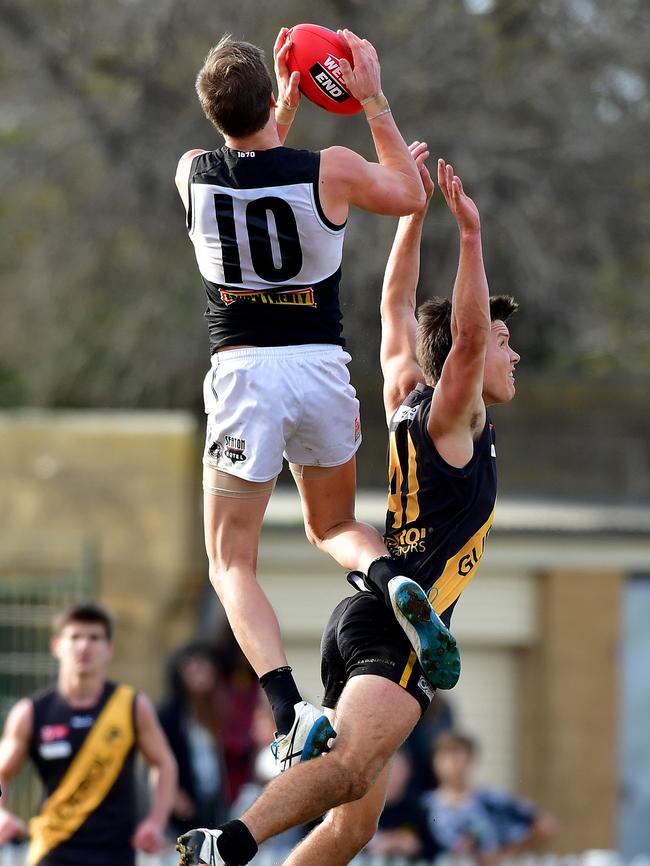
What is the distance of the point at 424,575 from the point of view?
605cm

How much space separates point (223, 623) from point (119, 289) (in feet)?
16.0

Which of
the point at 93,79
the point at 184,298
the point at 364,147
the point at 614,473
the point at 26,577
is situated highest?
the point at 93,79

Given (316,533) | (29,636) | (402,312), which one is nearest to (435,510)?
(316,533)

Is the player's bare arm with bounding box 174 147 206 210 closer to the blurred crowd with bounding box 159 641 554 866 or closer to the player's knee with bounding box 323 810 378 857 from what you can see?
the player's knee with bounding box 323 810 378 857

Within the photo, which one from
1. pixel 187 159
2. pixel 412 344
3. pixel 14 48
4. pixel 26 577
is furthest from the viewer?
pixel 14 48

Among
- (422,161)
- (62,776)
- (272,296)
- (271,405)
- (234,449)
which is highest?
(422,161)

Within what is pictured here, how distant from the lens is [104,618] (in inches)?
339

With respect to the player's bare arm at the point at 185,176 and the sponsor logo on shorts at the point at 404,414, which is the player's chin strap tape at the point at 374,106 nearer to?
the player's bare arm at the point at 185,176

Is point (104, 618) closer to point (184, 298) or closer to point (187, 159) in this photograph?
point (187, 159)

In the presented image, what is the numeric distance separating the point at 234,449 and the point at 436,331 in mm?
979

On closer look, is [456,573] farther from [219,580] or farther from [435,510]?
[219,580]

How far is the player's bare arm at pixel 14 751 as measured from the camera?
8219 mm

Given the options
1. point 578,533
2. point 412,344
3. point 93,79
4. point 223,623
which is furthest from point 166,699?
point 93,79

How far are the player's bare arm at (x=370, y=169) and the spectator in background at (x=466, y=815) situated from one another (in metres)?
6.18
